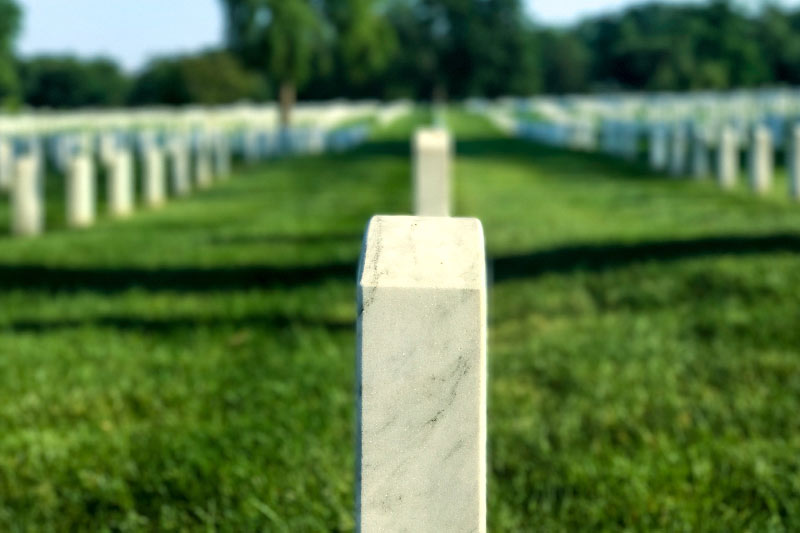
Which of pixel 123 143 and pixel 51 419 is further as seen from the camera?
pixel 123 143

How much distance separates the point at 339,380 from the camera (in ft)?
18.2

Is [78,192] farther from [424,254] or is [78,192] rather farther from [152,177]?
[424,254]

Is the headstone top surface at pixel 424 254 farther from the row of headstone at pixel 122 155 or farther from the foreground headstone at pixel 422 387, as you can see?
the row of headstone at pixel 122 155

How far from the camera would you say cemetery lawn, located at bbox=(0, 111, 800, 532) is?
3871mm

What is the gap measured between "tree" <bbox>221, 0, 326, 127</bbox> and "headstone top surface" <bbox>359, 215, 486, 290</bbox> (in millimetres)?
44267

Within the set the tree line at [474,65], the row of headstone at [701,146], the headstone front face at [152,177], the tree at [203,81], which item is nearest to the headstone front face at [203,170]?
the headstone front face at [152,177]

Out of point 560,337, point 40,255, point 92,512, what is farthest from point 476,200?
point 92,512

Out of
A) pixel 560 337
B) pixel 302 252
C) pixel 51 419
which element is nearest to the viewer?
pixel 51 419

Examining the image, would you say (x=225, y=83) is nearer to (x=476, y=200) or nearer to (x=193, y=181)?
(x=193, y=181)

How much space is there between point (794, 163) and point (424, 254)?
1325 centimetres

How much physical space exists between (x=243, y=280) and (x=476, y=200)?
23.7 ft

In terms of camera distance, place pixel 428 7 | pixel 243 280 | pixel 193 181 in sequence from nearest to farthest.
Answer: pixel 243 280 < pixel 193 181 < pixel 428 7

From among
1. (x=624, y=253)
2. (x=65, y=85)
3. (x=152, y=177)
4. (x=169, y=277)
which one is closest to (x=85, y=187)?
(x=152, y=177)

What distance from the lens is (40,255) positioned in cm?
1055
